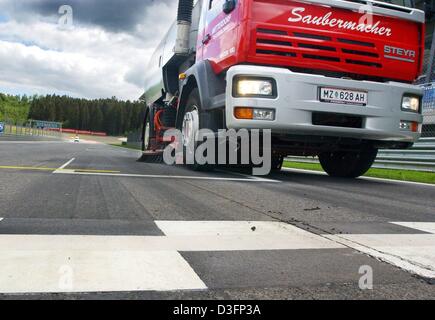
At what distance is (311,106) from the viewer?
5.58m

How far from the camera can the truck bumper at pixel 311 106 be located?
545 centimetres

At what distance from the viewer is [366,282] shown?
6.14 feet

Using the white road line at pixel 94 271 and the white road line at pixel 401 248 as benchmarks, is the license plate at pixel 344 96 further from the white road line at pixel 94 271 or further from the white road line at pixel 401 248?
the white road line at pixel 94 271

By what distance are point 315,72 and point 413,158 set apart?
7.98m

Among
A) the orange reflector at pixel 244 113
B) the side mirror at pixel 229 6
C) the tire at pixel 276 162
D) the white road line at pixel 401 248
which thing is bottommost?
the white road line at pixel 401 248

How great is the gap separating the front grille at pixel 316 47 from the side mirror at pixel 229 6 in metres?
0.59

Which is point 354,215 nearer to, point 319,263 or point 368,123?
point 319,263

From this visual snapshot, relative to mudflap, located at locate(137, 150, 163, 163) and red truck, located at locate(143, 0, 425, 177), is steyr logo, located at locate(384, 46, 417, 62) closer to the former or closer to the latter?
red truck, located at locate(143, 0, 425, 177)

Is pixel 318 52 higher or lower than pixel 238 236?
higher

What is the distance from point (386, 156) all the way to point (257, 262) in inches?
495

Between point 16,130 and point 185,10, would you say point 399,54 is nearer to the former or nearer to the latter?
point 185,10

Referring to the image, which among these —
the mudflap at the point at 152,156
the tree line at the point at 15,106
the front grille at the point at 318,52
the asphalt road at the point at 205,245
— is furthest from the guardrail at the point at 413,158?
the tree line at the point at 15,106

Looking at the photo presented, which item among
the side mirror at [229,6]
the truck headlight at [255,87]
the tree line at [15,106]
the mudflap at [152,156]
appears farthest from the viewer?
the tree line at [15,106]

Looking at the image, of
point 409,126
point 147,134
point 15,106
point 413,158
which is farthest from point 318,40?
point 15,106
